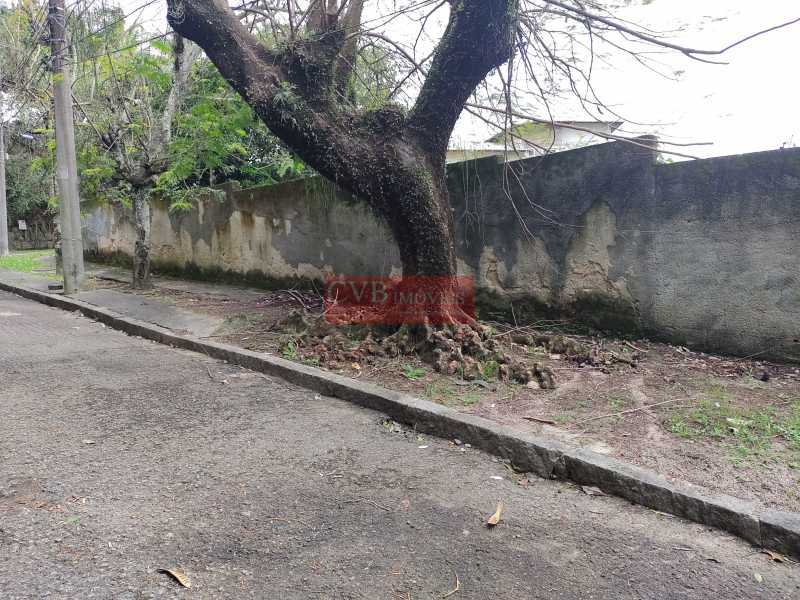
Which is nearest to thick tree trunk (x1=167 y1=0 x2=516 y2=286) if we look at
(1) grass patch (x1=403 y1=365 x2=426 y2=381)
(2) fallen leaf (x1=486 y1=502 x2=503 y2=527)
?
(1) grass patch (x1=403 y1=365 x2=426 y2=381)

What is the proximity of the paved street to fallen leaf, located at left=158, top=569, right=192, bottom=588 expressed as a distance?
0.02 metres

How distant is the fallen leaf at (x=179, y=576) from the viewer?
2.05m

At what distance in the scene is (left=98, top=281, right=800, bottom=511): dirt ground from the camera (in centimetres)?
290

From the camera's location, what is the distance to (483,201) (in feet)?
20.4

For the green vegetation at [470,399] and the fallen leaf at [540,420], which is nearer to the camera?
the fallen leaf at [540,420]

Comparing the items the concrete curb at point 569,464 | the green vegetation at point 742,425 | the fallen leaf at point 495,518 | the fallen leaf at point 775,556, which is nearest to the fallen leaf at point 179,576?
the fallen leaf at point 495,518

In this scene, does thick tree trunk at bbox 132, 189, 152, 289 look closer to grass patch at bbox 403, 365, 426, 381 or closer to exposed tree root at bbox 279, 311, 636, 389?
exposed tree root at bbox 279, 311, 636, 389

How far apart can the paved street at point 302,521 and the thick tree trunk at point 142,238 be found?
616cm

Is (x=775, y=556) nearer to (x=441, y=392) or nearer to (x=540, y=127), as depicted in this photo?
(x=441, y=392)

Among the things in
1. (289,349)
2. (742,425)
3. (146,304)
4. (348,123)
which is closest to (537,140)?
(348,123)

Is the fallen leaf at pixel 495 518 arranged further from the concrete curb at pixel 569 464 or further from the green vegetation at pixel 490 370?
the green vegetation at pixel 490 370

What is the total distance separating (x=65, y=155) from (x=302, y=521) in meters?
8.46

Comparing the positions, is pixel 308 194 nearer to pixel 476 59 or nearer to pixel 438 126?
pixel 438 126

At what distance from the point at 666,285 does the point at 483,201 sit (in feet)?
6.94
